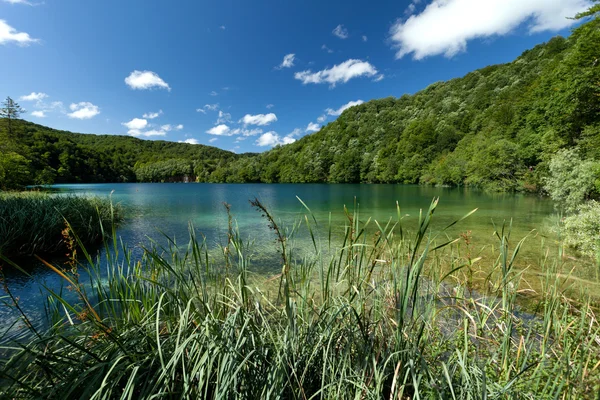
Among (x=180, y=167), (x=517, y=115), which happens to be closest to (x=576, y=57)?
(x=517, y=115)

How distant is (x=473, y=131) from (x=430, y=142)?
10.6 metres

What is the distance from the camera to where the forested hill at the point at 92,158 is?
2565cm

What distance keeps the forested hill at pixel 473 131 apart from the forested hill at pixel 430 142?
176 mm

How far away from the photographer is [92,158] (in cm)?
8650

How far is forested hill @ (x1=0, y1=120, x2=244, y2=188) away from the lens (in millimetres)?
25645

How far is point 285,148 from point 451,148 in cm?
Result: 6624

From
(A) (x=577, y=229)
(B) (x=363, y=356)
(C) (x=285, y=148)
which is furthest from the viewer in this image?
(C) (x=285, y=148)

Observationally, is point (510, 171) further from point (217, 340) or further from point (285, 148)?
point (285, 148)

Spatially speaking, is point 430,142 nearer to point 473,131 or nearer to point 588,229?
point 473,131

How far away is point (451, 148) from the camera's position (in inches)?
2456

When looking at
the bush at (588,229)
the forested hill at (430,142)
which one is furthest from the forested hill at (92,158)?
the bush at (588,229)

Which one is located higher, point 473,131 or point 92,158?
point 473,131

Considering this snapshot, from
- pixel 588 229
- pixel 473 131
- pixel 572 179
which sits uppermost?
pixel 473 131

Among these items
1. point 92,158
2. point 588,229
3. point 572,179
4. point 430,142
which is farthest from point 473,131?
point 92,158
